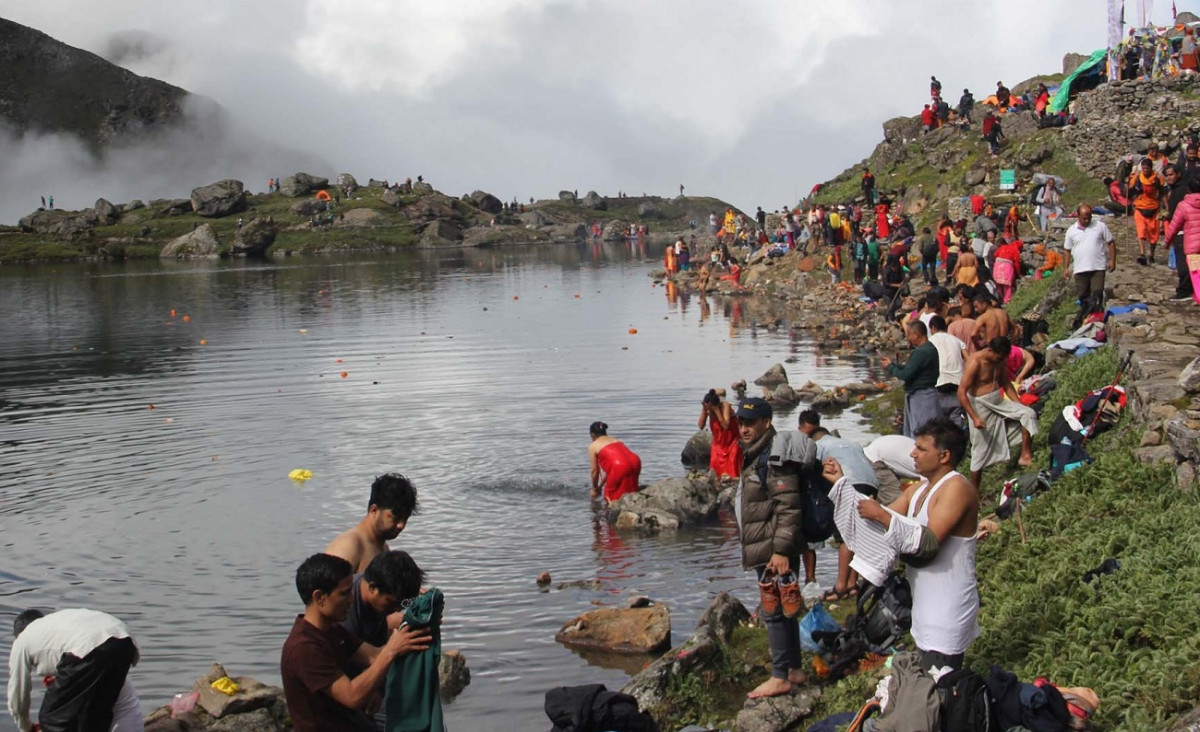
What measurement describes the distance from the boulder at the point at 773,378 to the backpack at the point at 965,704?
1793 cm

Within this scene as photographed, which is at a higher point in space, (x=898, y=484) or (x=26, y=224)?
(x=26, y=224)

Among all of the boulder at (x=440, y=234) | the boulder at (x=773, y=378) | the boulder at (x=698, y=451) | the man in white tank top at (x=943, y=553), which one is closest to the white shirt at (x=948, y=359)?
the man in white tank top at (x=943, y=553)

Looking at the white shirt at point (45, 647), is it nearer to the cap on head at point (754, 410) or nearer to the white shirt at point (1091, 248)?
the cap on head at point (754, 410)

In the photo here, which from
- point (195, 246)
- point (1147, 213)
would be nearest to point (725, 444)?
point (1147, 213)

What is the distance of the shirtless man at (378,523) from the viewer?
6.80m

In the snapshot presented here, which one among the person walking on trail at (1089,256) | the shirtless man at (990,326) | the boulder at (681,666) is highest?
the person walking on trail at (1089,256)

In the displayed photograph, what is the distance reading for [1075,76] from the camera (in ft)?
138

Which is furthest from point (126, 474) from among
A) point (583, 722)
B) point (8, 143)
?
point (8, 143)

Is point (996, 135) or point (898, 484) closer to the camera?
point (898, 484)

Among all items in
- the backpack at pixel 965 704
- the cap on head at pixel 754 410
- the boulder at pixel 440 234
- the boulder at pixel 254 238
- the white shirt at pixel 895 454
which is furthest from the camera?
the boulder at pixel 440 234

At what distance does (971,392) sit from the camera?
12164mm

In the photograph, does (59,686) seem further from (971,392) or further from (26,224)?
(26,224)

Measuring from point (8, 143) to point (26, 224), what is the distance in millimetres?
95066

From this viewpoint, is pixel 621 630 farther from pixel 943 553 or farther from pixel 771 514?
pixel 943 553
